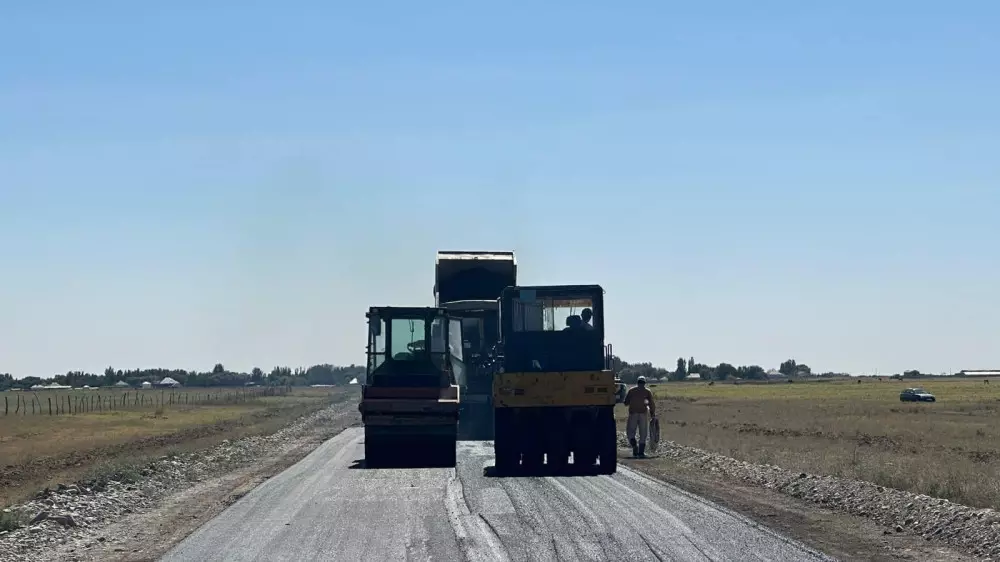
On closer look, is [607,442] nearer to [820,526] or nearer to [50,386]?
[820,526]

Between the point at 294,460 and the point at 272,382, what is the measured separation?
172136 millimetres

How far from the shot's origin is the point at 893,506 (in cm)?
1723

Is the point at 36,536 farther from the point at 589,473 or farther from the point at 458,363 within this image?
the point at 458,363

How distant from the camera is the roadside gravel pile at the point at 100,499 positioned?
1585cm

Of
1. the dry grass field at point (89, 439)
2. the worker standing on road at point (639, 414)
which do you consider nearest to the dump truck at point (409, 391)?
the worker standing on road at point (639, 414)

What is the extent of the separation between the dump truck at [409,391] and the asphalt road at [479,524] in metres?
2.38

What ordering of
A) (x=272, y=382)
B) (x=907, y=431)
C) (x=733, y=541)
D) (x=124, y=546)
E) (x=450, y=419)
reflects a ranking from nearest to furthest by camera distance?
(x=733, y=541) < (x=124, y=546) < (x=450, y=419) < (x=907, y=431) < (x=272, y=382)

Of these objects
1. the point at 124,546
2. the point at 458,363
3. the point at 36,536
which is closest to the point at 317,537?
the point at 124,546

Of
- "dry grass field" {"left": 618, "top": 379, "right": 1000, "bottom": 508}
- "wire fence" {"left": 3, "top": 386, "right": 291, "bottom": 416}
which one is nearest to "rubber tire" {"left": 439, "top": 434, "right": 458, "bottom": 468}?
"dry grass field" {"left": 618, "top": 379, "right": 1000, "bottom": 508}

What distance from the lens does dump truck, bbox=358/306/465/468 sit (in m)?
25.2

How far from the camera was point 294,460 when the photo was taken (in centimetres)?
2967

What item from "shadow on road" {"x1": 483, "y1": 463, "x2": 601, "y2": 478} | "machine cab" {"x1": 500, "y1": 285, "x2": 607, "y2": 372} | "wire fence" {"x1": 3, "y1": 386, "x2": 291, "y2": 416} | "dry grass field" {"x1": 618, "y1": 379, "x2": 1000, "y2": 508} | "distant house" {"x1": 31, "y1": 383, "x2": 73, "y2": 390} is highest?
"distant house" {"x1": 31, "y1": 383, "x2": 73, "y2": 390}

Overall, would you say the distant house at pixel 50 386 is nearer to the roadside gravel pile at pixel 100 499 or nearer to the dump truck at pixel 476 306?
the dump truck at pixel 476 306

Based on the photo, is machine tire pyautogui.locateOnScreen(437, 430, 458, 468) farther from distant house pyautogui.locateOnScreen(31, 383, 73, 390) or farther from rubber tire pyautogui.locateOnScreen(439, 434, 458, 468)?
distant house pyautogui.locateOnScreen(31, 383, 73, 390)
